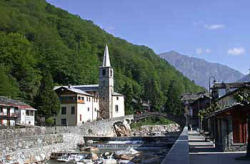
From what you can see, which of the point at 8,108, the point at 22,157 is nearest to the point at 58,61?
the point at 8,108

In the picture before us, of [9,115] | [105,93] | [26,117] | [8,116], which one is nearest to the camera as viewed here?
[8,116]

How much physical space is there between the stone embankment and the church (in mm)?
17431

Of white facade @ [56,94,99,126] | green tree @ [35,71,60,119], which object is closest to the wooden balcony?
green tree @ [35,71,60,119]

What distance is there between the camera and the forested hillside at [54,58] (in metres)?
81.7

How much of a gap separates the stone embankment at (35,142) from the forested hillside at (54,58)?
42.8 feet

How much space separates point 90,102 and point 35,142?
43432 millimetres

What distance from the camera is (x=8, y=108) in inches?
2020

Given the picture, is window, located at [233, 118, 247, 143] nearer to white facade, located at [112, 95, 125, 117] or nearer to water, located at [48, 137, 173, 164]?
water, located at [48, 137, 173, 164]

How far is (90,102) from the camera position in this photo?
79.5 m

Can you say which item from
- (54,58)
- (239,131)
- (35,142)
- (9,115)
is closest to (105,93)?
(54,58)

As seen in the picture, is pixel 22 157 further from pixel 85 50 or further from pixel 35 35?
pixel 85 50

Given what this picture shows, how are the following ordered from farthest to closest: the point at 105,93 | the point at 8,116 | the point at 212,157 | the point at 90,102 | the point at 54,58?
the point at 54,58 < the point at 105,93 < the point at 90,102 < the point at 8,116 < the point at 212,157

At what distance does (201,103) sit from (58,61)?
47.5 metres

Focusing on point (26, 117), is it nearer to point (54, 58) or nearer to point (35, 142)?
point (35, 142)
